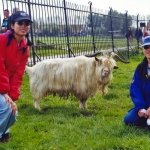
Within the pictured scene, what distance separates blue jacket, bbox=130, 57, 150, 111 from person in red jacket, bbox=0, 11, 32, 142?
1.71m

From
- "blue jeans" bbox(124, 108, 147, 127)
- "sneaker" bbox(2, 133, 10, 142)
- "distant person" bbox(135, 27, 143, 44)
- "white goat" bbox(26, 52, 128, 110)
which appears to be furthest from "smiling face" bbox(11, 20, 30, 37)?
"distant person" bbox(135, 27, 143, 44)

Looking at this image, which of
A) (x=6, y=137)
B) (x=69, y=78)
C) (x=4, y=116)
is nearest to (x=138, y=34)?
(x=69, y=78)

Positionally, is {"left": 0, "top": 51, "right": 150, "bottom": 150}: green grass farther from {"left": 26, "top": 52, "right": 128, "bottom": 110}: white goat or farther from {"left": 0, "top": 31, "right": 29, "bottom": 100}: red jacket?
{"left": 0, "top": 31, "right": 29, "bottom": 100}: red jacket

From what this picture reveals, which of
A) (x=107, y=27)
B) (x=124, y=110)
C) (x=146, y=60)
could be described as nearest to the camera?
(x=146, y=60)

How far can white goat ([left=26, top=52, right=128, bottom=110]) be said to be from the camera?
6555 mm

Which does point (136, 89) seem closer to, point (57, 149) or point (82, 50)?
point (57, 149)

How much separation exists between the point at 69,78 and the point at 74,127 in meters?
1.62

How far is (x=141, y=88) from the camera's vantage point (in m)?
4.87

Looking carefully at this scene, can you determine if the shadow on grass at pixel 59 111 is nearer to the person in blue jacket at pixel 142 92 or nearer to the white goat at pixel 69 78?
the white goat at pixel 69 78

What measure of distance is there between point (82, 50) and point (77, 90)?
7.11 metres

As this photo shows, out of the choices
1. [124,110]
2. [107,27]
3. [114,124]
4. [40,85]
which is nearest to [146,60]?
[114,124]

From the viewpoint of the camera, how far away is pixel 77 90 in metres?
6.60

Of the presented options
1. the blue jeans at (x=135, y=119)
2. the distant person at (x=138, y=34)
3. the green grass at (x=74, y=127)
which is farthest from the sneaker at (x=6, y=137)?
the distant person at (x=138, y=34)

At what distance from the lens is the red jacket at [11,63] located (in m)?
4.13
